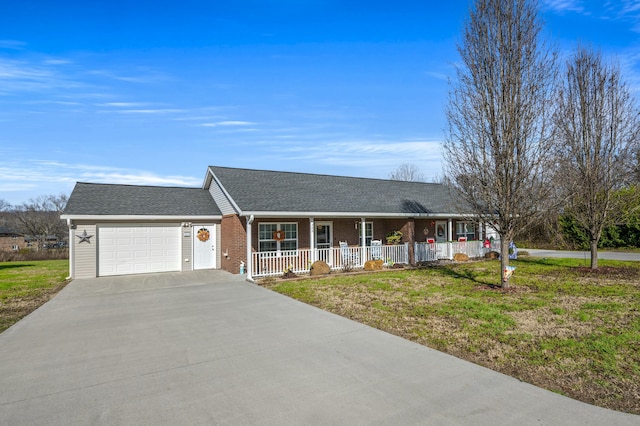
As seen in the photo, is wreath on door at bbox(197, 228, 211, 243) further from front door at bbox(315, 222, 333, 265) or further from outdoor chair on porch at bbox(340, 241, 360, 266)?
outdoor chair on porch at bbox(340, 241, 360, 266)

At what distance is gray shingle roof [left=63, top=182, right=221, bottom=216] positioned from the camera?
46.5 feet

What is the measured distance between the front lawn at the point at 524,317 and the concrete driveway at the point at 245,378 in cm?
45

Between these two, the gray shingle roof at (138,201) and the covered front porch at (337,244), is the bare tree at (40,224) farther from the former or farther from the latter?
the covered front porch at (337,244)

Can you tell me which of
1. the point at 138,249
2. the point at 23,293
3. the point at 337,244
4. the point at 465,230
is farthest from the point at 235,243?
the point at 465,230

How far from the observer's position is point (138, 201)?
15445 millimetres

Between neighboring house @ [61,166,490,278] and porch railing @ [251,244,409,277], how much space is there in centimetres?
5

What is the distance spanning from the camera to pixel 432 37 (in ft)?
43.8

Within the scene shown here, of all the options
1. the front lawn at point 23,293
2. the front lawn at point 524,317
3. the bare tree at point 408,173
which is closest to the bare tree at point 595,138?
the front lawn at point 524,317

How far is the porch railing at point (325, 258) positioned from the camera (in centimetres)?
1389

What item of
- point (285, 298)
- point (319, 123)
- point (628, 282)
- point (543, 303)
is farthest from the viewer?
point (319, 123)

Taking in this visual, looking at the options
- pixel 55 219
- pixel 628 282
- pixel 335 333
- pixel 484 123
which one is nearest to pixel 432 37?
pixel 484 123

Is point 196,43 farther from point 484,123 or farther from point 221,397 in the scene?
point 221,397

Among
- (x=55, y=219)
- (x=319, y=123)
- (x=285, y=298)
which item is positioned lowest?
(x=285, y=298)

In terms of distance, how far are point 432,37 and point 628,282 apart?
34.4 feet
